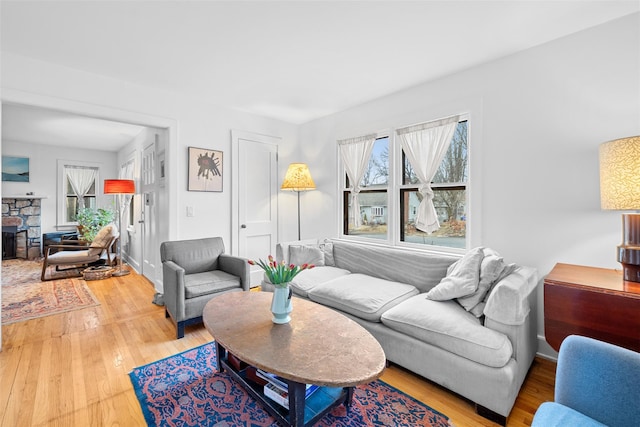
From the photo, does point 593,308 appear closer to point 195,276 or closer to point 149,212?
point 195,276

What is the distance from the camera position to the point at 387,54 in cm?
243

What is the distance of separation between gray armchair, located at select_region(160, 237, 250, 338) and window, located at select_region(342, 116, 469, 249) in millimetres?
1580

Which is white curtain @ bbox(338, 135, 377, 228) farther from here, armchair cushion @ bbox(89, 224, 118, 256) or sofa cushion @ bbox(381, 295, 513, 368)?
armchair cushion @ bbox(89, 224, 118, 256)

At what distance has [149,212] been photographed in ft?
14.0

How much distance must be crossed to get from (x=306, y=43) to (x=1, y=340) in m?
3.52

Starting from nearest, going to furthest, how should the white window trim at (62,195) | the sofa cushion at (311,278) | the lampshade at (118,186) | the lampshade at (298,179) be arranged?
the sofa cushion at (311,278)
the lampshade at (298,179)
the lampshade at (118,186)
the white window trim at (62,195)

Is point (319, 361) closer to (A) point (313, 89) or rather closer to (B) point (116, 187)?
(A) point (313, 89)

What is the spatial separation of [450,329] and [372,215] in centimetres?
197

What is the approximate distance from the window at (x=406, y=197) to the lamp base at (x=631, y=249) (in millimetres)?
1174

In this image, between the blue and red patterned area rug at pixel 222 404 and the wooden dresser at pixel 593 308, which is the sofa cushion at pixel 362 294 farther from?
the wooden dresser at pixel 593 308

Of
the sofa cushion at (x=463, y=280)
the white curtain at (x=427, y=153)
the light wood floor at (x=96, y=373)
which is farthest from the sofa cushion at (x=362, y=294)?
the white curtain at (x=427, y=153)

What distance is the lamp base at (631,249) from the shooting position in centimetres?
160


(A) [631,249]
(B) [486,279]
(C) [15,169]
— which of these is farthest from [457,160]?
(C) [15,169]

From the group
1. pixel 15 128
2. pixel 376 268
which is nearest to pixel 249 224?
pixel 376 268
